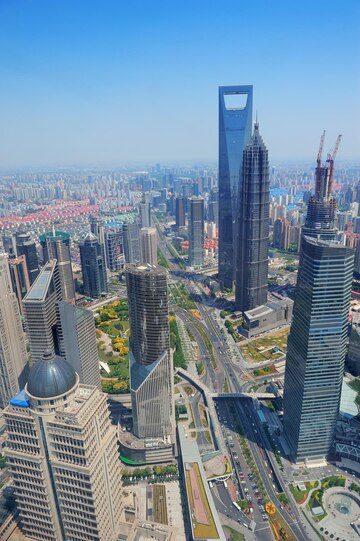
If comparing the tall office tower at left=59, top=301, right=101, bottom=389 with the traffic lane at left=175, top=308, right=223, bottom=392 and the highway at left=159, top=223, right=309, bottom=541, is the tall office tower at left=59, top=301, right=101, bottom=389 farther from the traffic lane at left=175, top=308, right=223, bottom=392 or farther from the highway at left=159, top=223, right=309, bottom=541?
the traffic lane at left=175, top=308, right=223, bottom=392

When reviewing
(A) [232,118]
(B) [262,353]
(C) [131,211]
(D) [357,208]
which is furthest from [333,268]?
(C) [131,211]

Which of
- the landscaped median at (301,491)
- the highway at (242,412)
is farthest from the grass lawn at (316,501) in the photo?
the highway at (242,412)

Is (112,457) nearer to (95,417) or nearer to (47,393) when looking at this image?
(95,417)

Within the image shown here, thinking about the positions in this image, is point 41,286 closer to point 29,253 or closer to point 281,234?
point 29,253

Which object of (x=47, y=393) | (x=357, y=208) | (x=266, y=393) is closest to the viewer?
(x=47, y=393)

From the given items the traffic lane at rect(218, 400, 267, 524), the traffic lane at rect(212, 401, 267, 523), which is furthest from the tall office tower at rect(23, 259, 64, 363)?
the traffic lane at rect(218, 400, 267, 524)

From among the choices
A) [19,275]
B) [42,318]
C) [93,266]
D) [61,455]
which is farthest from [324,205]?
[61,455]
